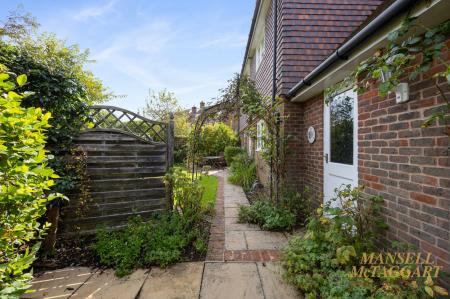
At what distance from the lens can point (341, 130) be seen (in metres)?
3.76

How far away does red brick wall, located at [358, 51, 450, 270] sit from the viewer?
1.87m

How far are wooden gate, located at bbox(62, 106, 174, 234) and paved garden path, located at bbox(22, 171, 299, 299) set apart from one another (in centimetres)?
106

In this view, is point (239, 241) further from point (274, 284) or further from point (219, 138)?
point (219, 138)

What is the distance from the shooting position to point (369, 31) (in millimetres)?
2264

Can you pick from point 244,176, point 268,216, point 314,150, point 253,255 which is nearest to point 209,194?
point 244,176

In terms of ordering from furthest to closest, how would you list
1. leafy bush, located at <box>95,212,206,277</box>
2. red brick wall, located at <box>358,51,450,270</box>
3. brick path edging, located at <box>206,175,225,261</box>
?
brick path edging, located at <box>206,175,225,261</box> → leafy bush, located at <box>95,212,206,277</box> → red brick wall, located at <box>358,51,450,270</box>

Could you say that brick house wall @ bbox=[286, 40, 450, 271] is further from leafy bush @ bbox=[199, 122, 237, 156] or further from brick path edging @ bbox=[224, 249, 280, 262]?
leafy bush @ bbox=[199, 122, 237, 156]

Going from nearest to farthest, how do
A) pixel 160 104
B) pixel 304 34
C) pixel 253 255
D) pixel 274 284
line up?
pixel 274 284 < pixel 253 255 < pixel 304 34 < pixel 160 104

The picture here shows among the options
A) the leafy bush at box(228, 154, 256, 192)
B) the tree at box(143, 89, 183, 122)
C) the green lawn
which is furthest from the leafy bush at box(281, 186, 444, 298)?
the tree at box(143, 89, 183, 122)

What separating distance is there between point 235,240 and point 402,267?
2269 millimetres

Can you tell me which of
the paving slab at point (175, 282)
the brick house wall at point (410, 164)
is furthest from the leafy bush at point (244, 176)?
the brick house wall at point (410, 164)

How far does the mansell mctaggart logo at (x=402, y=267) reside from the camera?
188cm

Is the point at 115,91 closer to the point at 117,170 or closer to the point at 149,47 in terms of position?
the point at 149,47

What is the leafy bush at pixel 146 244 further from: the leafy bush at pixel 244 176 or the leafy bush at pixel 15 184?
the leafy bush at pixel 244 176
